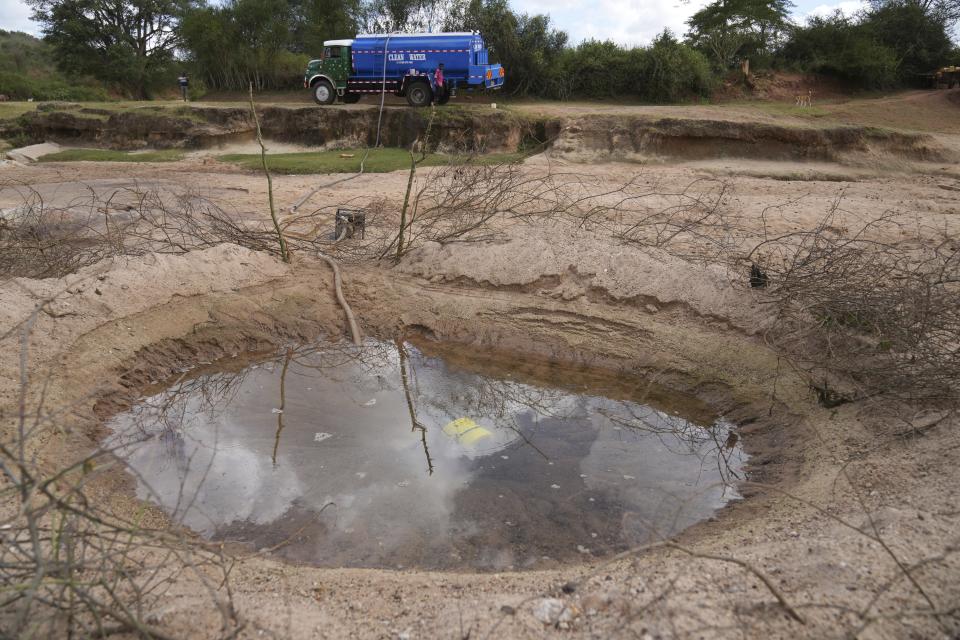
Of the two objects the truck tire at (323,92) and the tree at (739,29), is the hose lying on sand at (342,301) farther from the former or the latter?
the tree at (739,29)

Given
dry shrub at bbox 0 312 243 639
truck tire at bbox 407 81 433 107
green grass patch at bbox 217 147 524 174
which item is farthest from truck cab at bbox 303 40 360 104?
dry shrub at bbox 0 312 243 639

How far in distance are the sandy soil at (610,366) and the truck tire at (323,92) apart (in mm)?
Result: 6839

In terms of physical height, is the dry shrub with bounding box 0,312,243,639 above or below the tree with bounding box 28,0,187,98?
below

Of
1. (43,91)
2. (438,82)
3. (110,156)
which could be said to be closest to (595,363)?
(438,82)

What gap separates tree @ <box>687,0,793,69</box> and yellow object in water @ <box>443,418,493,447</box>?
19369 mm

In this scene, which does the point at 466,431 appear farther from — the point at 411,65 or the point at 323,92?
the point at 323,92

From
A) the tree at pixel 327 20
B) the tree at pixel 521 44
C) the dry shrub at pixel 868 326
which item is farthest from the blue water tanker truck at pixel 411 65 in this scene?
the dry shrub at pixel 868 326

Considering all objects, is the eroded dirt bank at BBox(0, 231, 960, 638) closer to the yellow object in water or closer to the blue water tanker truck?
the yellow object in water

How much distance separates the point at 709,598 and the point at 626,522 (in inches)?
48.8

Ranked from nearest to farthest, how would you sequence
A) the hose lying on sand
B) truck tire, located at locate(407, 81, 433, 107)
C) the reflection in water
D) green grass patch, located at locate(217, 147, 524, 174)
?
the reflection in water → the hose lying on sand → green grass patch, located at locate(217, 147, 524, 174) → truck tire, located at locate(407, 81, 433, 107)

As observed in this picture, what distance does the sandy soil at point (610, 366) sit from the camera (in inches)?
118

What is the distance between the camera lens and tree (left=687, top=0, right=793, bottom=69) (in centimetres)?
2159

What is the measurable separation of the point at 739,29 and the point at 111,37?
2420cm

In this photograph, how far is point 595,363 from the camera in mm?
6512
